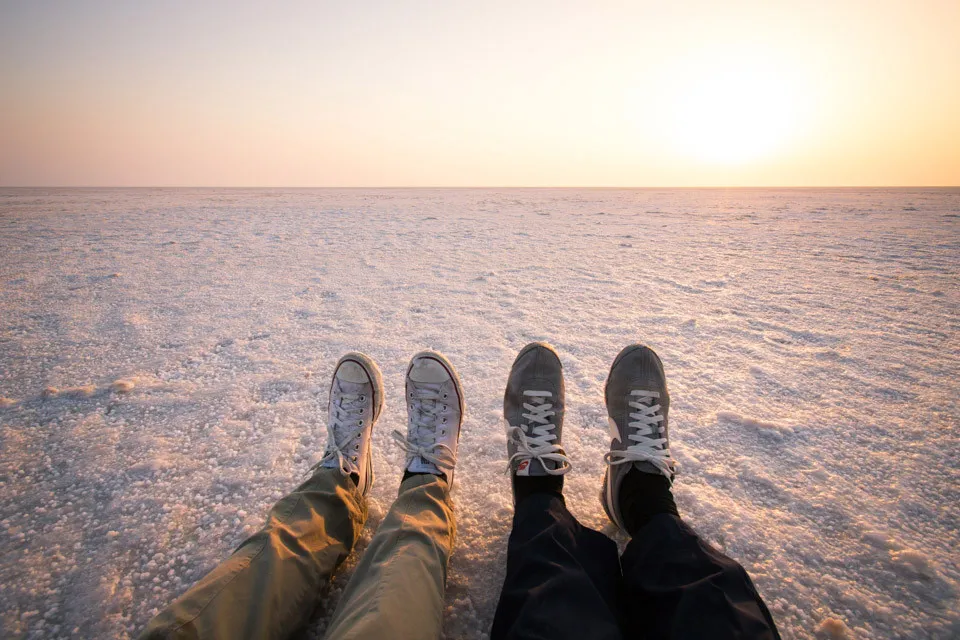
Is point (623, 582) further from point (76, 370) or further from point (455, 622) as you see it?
point (76, 370)

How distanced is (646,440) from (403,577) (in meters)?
0.86

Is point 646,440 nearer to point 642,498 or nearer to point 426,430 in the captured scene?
point 642,498

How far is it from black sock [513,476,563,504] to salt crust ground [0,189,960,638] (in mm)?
85

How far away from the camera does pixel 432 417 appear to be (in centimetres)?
138

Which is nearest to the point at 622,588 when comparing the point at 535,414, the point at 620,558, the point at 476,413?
the point at 620,558

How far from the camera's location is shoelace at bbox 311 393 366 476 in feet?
3.90

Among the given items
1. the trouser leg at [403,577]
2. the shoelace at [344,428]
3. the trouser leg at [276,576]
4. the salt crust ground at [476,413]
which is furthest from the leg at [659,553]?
the shoelace at [344,428]

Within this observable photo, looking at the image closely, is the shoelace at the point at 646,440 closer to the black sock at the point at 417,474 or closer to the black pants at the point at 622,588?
the black pants at the point at 622,588

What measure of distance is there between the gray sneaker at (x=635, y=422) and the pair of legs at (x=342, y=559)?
1.62 ft

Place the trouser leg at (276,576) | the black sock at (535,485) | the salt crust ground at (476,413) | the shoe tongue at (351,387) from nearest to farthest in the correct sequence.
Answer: the trouser leg at (276,576), the salt crust ground at (476,413), the black sock at (535,485), the shoe tongue at (351,387)

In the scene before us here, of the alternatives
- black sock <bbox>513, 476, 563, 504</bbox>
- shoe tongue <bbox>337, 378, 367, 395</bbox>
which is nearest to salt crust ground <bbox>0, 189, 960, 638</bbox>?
black sock <bbox>513, 476, 563, 504</bbox>

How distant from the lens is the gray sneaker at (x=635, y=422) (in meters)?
1.17

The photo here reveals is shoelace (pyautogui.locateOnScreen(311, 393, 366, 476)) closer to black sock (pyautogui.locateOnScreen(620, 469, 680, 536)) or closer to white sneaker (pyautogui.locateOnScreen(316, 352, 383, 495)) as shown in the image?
white sneaker (pyautogui.locateOnScreen(316, 352, 383, 495))

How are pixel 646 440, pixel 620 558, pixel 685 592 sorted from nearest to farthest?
pixel 685 592 → pixel 620 558 → pixel 646 440
